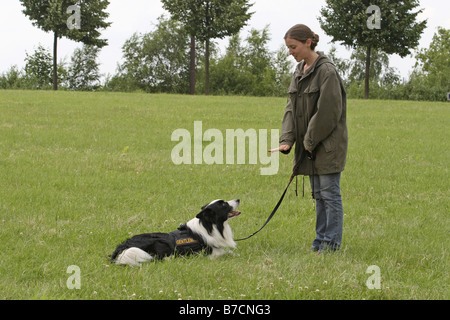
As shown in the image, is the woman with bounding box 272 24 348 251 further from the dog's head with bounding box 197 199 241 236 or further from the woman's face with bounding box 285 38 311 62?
the dog's head with bounding box 197 199 241 236

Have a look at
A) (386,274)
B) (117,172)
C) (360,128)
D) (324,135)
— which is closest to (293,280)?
(386,274)

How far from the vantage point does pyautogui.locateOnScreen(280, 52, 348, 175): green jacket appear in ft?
17.8

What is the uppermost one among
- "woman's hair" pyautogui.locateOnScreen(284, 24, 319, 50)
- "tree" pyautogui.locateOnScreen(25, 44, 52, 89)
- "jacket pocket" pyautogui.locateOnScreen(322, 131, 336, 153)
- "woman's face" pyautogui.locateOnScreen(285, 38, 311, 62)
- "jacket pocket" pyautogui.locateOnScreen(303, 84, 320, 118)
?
"tree" pyautogui.locateOnScreen(25, 44, 52, 89)

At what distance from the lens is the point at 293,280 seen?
15.1ft

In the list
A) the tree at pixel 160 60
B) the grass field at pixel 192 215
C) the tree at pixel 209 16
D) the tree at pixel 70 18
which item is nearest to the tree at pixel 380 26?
the tree at pixel 209 16

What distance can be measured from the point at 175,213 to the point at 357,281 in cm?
361

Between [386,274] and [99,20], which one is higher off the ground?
[99,20]

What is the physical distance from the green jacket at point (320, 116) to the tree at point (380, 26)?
110 feet

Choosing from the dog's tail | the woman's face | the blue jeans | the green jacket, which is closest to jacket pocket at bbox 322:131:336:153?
the green jacket

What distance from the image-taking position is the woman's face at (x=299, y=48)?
5521 mm

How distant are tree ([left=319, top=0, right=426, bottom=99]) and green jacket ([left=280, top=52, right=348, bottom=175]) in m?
33.6

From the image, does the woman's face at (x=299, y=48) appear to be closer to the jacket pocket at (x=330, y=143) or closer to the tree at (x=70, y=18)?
the jacket pocket at (x=330, y=143)

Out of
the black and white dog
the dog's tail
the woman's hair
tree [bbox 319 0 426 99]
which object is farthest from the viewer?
tree [bbox 319 0 426 99]

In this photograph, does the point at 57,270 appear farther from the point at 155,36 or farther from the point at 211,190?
the point at 155,36
